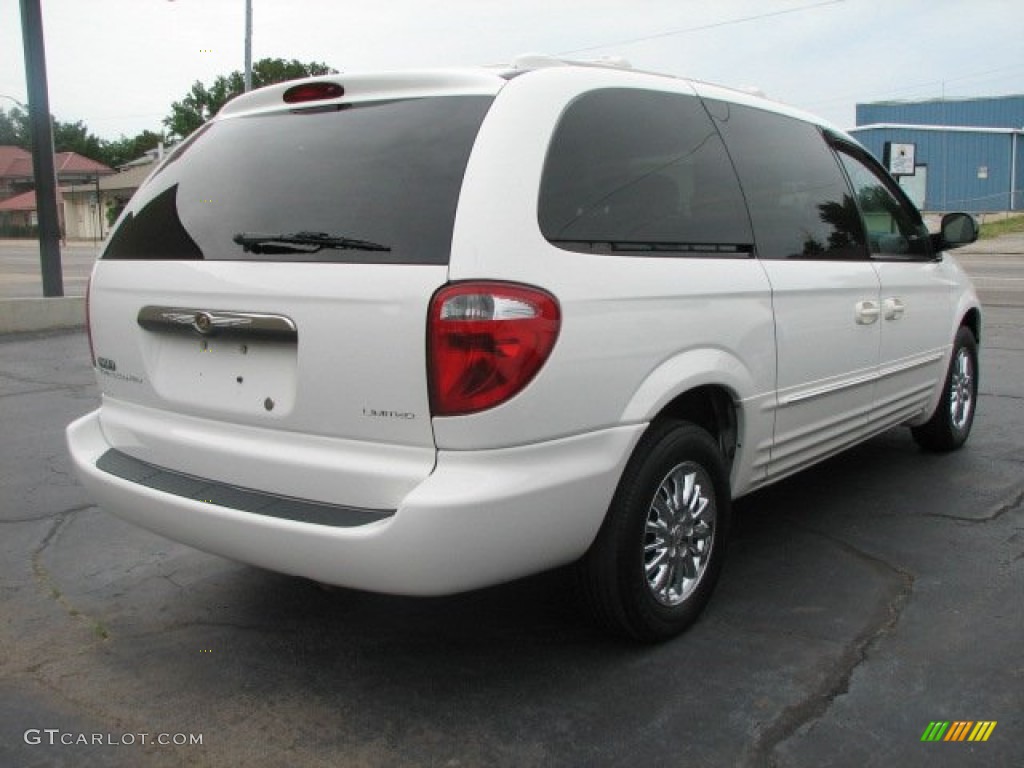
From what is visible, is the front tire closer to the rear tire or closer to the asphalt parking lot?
the asphalt parking lot

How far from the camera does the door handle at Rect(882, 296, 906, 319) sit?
14.3ft

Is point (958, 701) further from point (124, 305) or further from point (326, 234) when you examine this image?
point (124, 305)

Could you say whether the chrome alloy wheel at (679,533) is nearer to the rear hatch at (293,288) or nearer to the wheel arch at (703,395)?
the wheel arch at (703,395)

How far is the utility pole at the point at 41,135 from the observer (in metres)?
11.4

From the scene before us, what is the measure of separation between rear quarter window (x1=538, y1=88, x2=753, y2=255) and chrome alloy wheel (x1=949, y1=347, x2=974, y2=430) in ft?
8.53

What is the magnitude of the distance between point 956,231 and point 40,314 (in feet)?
34.2

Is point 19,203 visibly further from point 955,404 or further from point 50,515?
point 955,404

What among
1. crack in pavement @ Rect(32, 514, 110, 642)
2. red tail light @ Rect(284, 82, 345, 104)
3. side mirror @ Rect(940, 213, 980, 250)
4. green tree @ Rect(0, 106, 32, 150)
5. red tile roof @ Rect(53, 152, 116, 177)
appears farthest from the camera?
red tile roof @ Rect(53, 152, 116, 177)

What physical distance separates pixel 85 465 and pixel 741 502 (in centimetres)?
304

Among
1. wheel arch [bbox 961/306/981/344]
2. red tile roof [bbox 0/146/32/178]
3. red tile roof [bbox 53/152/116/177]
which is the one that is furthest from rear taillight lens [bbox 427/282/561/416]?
red tile roof [bbox 53/152/116/177]

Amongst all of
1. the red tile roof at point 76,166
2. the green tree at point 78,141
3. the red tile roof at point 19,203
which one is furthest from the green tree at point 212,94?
the red tile roof at point 19,203

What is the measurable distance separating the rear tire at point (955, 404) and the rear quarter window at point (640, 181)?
2543 mm

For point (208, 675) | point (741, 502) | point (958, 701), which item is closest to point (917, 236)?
point (741, 502)

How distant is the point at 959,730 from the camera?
267cm
